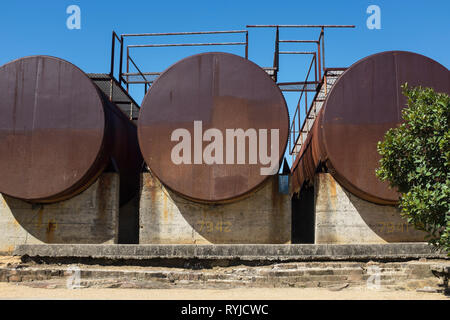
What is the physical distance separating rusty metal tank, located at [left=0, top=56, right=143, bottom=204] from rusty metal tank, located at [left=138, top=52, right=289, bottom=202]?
124cm

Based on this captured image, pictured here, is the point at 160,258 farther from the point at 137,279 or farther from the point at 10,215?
the point at 10,215

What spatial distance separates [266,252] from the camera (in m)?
8.85

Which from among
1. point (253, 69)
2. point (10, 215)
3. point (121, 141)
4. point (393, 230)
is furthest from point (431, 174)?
point (10, 215)

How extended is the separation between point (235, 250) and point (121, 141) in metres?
4.79

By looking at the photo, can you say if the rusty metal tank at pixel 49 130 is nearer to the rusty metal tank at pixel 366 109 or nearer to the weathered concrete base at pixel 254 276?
the weathered concrete base at pixel 254 276

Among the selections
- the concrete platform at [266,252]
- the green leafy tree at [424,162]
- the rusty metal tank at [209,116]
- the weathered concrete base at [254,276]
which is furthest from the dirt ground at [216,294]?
the rusty metal tank at [209,116]

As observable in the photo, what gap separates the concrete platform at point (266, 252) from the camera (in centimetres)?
885

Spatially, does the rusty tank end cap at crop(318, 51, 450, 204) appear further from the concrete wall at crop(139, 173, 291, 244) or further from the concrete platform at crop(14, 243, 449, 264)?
the concrete wall at crop(139, 173, 291, 244)

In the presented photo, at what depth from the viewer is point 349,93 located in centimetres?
1012

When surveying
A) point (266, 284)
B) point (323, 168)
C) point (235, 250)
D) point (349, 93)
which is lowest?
point (266, 284)

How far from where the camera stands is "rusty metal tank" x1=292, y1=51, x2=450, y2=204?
996 centimetres

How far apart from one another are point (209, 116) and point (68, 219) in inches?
162

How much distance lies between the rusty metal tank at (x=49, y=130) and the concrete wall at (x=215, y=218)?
148 cm

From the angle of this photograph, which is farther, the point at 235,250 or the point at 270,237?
the point at 270,237
